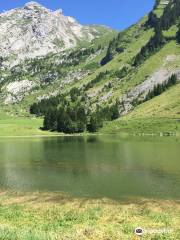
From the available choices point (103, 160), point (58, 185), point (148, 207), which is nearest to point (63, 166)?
point (103, 160)

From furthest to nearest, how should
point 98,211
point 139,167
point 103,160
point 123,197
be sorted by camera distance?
point 103,160, point 139,167, point 123,197, point 98,211

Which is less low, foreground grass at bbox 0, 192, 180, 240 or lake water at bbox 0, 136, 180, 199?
foreground grass at bbox 0, 192, 180, 240

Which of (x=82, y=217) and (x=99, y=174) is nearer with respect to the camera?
(x=82, y=217)

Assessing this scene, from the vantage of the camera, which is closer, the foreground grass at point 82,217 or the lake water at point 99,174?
the foreground grass at point 82,217

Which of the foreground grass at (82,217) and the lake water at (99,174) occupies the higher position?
the foreground grass at (82,217)

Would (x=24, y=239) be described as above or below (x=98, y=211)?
above

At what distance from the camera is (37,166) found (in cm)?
8138

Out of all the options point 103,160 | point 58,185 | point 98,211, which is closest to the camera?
point 98,211

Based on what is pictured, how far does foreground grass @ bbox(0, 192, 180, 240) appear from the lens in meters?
26.8

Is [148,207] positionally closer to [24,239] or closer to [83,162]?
[24,239]

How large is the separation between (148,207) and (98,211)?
591cm

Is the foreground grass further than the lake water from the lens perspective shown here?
No

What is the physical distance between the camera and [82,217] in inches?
1431

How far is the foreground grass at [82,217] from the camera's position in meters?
26.8
